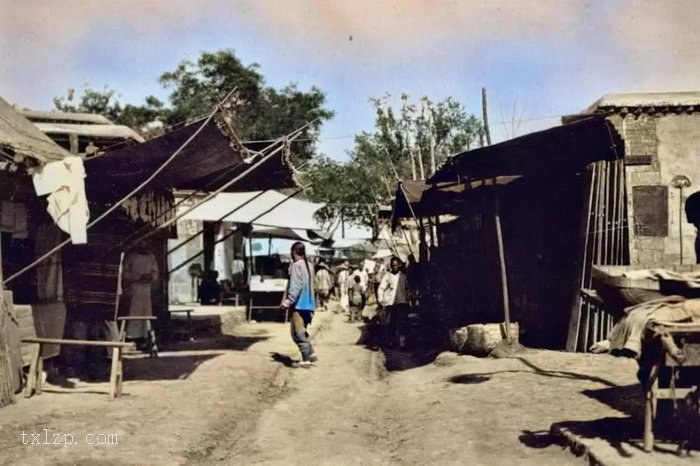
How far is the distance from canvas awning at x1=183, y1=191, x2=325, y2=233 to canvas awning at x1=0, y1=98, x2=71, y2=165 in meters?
6.26

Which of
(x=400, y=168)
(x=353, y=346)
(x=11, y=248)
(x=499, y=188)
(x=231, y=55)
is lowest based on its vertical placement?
(x=353, y=346)

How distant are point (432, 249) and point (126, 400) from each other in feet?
33.0

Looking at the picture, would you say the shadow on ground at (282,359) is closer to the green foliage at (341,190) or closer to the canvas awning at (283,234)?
the canvas awning at (283,234)

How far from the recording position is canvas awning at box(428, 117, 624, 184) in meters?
9.98

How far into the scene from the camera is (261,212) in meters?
18.2

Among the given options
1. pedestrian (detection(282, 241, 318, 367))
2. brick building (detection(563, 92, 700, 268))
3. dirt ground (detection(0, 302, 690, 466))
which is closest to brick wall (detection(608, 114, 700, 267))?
brick building (detection(563, 92, 700, 268))

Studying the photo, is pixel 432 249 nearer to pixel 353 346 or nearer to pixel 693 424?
pixel 353 346

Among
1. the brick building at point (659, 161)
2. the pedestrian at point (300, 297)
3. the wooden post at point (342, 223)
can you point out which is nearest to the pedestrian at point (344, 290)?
the wooden post at point (342, 223)

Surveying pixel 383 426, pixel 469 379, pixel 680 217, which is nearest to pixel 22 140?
pixel 383 426

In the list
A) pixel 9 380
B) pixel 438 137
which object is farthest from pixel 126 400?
pixel 438 137

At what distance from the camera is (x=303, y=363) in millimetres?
11375

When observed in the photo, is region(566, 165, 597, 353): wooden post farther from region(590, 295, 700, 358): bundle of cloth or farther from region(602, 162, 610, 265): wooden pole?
region(590, 295, 700, 358): bundle of cloth

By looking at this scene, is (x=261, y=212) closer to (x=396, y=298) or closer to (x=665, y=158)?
(x=396, y=298)

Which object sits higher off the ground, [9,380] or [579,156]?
[579,156]
